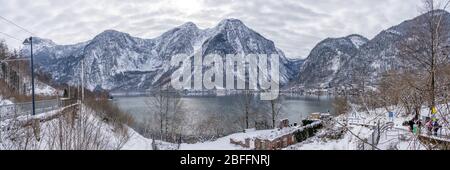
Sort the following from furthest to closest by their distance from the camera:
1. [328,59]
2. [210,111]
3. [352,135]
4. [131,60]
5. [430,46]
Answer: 1. [131,60]
2. [328,59]
3. [210,111]
4. [430,46]
5. [352,135]

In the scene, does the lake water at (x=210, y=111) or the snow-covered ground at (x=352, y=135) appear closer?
the snow-covered ground at (x=352, y=135)

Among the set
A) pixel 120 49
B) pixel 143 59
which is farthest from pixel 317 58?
pixel 120 49

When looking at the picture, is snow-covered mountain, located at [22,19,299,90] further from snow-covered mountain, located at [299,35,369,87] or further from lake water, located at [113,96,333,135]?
lake water, located at [113,96,333,135]

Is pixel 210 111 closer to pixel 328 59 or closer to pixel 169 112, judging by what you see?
pixel 169 112

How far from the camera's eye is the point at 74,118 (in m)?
3.07

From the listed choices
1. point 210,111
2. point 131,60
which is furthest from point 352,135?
point 131,60

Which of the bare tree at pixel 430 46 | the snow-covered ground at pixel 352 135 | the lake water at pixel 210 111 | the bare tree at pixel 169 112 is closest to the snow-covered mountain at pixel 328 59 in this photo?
the lake water at pixel 210 111

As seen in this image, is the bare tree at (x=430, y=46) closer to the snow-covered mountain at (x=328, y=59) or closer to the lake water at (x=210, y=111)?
the lake water at (x=210, y=111)

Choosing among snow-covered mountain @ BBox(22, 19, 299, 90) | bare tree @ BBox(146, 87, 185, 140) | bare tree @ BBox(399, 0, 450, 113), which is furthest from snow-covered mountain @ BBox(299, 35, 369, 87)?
bare tree @ BBox(399, 0, 450, 113)

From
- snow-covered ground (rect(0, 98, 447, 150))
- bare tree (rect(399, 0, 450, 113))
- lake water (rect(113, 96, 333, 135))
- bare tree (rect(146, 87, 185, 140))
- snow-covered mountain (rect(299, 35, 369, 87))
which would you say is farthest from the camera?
snow-covered mountain (rect(299, 35, 369, 87))

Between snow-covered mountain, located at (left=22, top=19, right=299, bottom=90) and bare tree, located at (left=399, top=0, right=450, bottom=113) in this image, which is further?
snow-covered mountain, located at (left=22, top=19, right=299, bottom=90)

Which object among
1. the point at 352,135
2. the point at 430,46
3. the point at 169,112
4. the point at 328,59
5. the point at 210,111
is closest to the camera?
the point at 352,135
